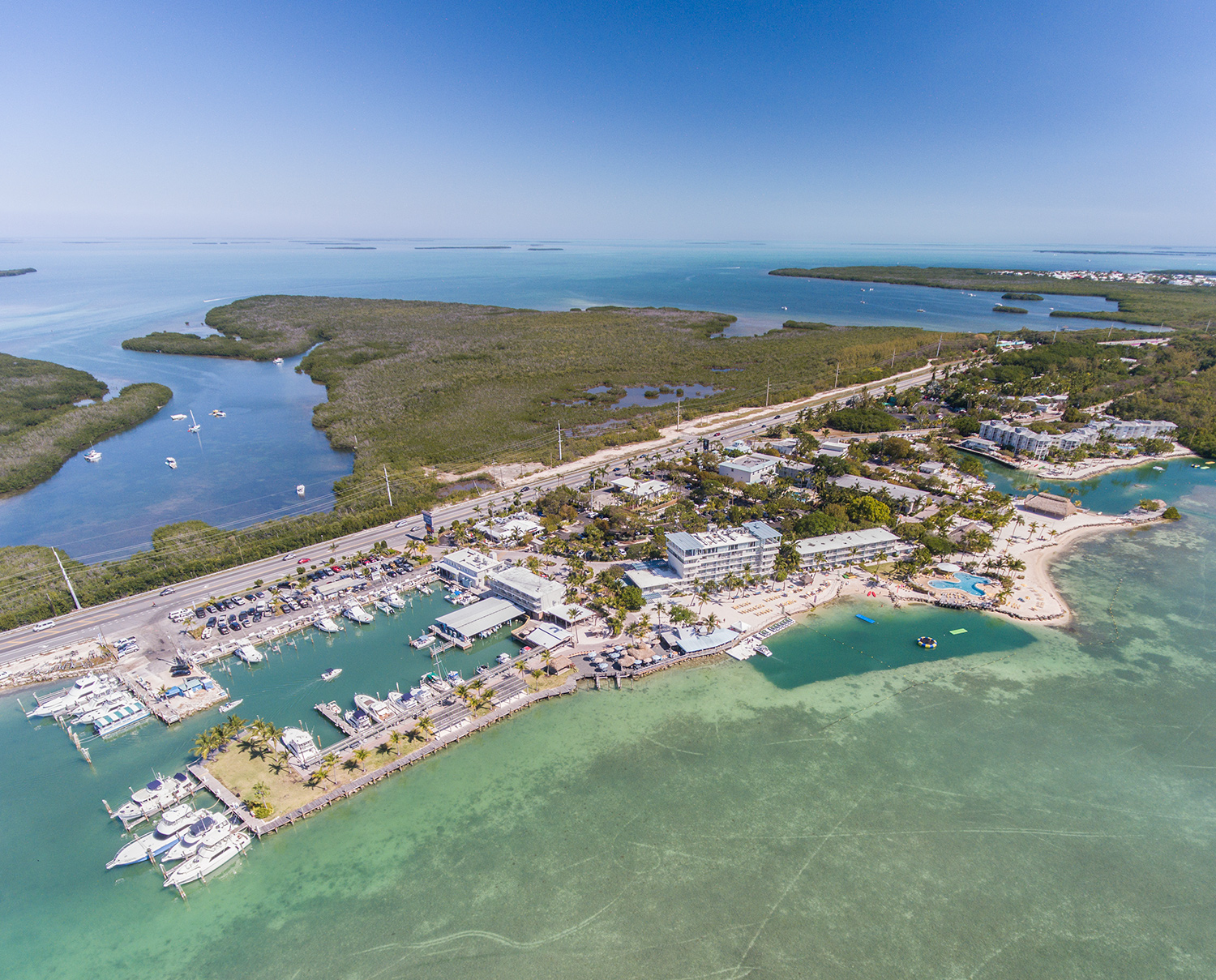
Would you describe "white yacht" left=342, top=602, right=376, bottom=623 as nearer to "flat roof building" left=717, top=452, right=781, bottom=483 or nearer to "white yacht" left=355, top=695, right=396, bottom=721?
"white yacht" left=355, top=695, right=396, bottom=721

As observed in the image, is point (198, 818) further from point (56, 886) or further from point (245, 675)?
point (245, 675)

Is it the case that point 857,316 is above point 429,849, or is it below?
above

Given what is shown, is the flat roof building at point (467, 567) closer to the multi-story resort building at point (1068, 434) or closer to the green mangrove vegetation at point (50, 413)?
the green mangrove vegetation at point (50, 413)

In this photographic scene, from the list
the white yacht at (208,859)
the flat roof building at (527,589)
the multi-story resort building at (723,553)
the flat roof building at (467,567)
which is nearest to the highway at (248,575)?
the flat roof building at (467,567)

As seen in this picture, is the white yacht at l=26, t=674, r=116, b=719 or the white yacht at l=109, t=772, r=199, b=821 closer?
the white yacht at l=109, t=772, r=199, b=821

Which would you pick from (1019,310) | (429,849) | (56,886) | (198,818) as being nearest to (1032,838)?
(429,849)

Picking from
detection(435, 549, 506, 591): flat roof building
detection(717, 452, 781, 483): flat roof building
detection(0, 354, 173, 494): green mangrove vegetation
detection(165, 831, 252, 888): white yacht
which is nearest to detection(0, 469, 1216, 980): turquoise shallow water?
detection(165, 831, 252, 888): white yacht

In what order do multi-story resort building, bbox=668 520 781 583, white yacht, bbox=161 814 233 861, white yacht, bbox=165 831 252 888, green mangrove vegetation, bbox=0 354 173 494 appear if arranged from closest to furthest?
1. white yacht, bbox=165 831 252 888
2. white yacht, bbox=161 814 233 861
3. multi-story resort building, bbox=668 520 781 583
4. green mangrove vegetation, bbox=0 354 173 494
